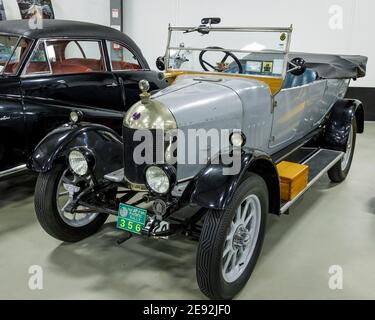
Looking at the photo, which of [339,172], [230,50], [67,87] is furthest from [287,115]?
[67,87]

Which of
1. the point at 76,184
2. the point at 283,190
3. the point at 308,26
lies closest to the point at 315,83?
the point at 283,190

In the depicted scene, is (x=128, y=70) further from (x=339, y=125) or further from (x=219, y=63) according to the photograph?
(x=339, y=125)

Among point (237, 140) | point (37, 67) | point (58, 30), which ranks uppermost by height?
point (58, 30)

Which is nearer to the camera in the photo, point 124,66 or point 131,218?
point 131,218

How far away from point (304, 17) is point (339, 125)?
3.95 meters

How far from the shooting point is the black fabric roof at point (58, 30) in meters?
3.83

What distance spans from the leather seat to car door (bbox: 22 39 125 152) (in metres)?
1.82

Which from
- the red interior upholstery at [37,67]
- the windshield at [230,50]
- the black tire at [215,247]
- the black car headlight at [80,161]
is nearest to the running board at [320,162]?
the windshield at [230,50]

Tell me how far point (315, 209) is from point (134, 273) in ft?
6.19

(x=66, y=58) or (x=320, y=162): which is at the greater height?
(x=66, y=58)

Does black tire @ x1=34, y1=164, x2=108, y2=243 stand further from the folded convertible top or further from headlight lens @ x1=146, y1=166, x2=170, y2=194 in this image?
the folded convertible top

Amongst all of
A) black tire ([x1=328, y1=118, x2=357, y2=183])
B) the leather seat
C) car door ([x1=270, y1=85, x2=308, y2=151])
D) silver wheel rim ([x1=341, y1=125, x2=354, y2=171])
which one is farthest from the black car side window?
silver wheel rim ([x1=341, y1=125, x2=354, y2=171])

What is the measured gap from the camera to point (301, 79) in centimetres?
402

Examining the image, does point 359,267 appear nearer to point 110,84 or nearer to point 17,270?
point 17,270
